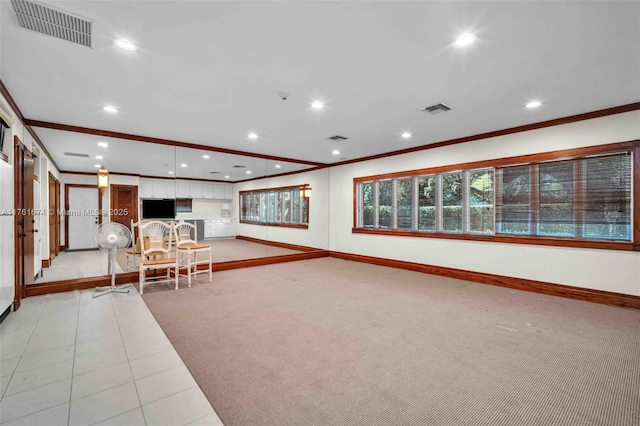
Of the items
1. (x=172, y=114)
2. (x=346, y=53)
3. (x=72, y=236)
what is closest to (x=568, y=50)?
(x=346, y=53)

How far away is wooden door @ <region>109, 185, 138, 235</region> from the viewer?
509 centimetres

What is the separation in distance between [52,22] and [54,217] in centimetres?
473

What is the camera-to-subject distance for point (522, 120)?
4.29 meters

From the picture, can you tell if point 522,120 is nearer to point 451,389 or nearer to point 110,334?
point 451,389

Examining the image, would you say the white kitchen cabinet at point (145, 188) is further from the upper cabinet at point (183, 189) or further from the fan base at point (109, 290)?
the fan base at point (109, 290)

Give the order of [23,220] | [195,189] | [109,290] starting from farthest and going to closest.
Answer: [195,189] → [109,290] → [23,220]

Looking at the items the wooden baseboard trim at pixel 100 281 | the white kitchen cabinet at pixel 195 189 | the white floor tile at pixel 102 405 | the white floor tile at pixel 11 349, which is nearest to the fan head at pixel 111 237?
the wooden baseboard trim at pixel 100 281

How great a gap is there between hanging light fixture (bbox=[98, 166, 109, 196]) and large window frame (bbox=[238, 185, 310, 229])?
118 inches

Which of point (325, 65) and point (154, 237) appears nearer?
point (325, 65)

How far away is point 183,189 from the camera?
6.41 m

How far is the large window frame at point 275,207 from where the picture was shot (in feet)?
25.2

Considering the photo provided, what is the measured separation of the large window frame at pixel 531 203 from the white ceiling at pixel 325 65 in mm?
611

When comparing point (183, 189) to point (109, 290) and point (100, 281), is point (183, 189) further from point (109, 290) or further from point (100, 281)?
point (109, 290)

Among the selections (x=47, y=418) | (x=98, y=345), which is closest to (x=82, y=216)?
(x=98, y=345)
